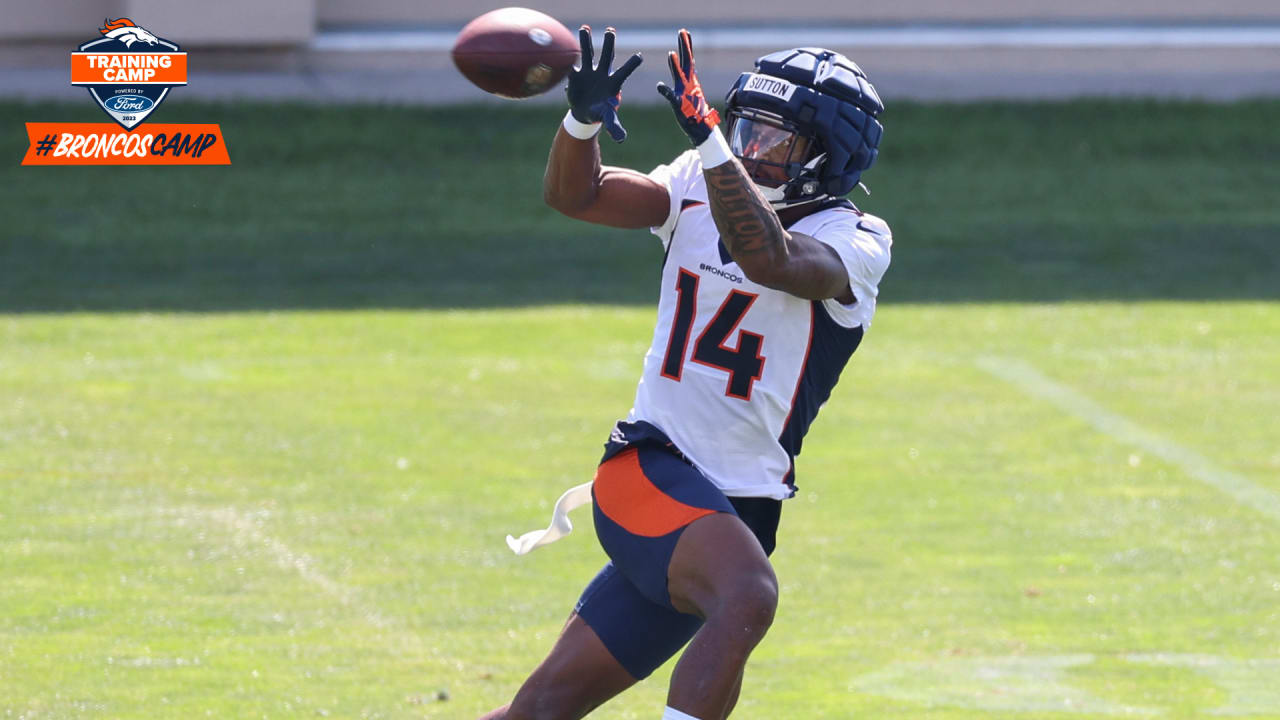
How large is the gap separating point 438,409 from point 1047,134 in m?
11.3

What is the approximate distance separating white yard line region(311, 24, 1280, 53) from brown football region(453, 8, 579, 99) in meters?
15.7

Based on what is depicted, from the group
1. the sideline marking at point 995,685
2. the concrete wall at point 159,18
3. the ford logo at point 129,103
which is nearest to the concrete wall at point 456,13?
the concrete wall at point 159,18

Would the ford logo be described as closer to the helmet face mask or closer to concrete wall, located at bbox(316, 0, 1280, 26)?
the helmet face mask

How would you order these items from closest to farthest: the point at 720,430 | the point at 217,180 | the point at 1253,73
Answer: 1. the point at 720,430
2. the point at 217,180
3. the point at 1253,73

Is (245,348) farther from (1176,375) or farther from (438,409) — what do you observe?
(1176,375)

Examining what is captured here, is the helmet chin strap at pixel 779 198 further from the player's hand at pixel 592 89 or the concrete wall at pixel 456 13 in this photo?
the concrete wall at pixel 456 13

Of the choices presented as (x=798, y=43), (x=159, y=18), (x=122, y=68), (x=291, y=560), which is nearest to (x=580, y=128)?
(x=291, y=560)

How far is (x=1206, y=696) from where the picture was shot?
647 cm

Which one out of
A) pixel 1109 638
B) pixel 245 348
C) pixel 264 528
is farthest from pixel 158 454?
pixel 1109 638

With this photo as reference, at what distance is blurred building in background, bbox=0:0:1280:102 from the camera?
20656 mm

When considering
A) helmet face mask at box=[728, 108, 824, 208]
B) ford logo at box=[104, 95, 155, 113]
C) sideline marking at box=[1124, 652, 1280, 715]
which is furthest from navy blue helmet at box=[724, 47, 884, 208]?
ford logo at box=[104, 95, 155, 113]

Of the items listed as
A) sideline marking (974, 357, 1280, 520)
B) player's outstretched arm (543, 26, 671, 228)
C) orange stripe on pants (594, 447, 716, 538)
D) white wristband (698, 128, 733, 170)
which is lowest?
sideline marking (974, 357, 1280, 520)

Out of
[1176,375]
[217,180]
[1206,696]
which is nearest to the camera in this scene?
[1206,696]

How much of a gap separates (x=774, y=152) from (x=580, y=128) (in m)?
0.53
